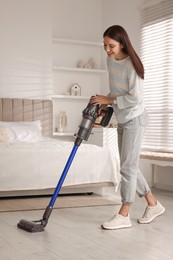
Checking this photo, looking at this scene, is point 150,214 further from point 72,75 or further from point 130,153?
point 72,75

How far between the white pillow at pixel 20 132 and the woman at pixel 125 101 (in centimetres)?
245

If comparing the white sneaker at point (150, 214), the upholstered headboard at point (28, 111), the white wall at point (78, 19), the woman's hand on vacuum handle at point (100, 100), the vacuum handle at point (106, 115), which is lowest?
the white sneaker at point (150, 214)

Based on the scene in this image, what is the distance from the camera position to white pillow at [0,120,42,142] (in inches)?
217

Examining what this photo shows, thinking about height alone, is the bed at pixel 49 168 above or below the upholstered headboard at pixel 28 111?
below

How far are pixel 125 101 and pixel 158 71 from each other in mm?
2946

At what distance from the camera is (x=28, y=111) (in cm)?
627

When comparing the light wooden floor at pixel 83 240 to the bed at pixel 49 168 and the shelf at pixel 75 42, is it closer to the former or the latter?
the bed at pixel 49 168

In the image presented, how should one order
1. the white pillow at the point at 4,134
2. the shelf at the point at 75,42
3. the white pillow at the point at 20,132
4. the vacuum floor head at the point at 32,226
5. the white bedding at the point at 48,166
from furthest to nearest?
1. the shelf at the point at 75,42
2. the white pillow at the point at 20,132
3. the white pillow at the point at 4,134
4. the white bedding at the point at 48,166
5. the vacuum floor head at the point at 32,226

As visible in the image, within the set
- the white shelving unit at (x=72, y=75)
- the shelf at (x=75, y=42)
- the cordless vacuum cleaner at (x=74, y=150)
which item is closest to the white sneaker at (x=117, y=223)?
the cordless vacuum cleaner at (x=74, y=150)

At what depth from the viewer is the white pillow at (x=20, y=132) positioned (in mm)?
5520

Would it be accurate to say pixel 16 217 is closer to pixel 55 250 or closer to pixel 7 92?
pixel 55 250

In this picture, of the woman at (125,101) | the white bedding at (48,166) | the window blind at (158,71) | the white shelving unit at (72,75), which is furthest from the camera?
the white shelving unit at (72,75)

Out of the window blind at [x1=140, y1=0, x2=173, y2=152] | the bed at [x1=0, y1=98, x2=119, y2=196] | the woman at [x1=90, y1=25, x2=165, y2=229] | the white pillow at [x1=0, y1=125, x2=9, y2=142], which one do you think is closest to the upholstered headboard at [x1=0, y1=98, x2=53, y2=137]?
the white pillow at [x1=0, y1=125, x2=9, y2=142]

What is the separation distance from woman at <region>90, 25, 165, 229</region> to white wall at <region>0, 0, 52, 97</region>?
10.6 feet
